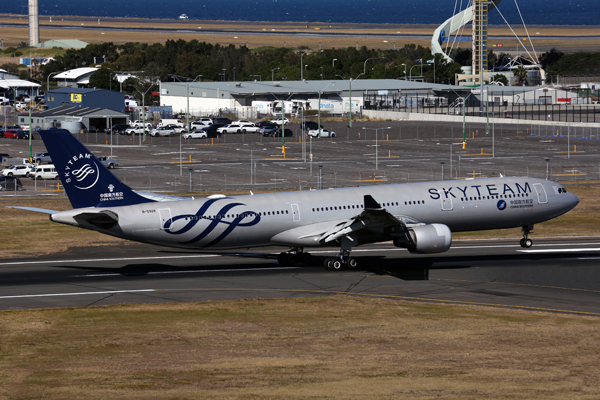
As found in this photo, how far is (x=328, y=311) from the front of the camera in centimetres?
3491

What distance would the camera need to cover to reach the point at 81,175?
39.8m

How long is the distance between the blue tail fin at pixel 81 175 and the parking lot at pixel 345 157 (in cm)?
3844

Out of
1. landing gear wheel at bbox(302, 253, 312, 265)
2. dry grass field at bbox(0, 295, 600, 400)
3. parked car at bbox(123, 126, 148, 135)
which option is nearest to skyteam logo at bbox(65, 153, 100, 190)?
dry grass field at bbox(0, 295, 600, 400)

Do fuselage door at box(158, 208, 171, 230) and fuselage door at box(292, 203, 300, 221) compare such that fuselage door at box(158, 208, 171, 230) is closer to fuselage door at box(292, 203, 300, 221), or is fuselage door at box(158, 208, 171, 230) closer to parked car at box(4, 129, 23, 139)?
fuselage door at box(292, 203, 300, 221)

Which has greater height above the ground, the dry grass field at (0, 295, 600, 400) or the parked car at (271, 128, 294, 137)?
the parked car at (271, 128, 294, 137)

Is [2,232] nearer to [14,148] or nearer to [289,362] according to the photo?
[289,362]

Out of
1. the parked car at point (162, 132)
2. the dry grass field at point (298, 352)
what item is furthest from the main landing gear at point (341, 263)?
the parked car at point (162, 132)

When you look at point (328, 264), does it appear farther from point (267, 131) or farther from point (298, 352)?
point (267, 131)


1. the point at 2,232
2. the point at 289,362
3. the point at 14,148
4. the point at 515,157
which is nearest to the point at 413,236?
the point at 289,362

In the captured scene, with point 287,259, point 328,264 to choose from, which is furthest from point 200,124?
point 328,264

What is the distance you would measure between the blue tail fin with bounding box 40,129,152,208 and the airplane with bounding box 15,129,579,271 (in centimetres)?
5

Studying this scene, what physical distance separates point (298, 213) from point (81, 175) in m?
12.0

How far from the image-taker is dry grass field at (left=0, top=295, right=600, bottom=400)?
24156mm

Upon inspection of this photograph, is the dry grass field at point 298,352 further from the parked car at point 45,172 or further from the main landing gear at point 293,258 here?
the parked car at point 45,172
